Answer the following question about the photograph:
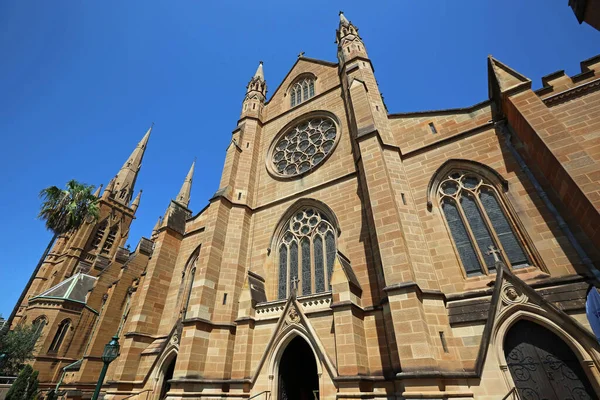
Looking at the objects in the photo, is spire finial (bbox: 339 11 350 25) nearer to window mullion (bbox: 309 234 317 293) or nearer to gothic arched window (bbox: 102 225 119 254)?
window mullion (bbox: 309 234 317 293)

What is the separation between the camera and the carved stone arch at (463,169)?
27.3 feet

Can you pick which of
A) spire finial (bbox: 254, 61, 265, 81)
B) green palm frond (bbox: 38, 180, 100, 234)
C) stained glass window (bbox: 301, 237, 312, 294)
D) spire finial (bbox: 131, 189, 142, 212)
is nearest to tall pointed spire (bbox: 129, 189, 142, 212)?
spire finial (bbox: 131, 189, 142, 212)

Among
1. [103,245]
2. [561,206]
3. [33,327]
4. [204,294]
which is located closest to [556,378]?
[561,206]

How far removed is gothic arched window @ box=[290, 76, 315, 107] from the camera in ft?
55.9

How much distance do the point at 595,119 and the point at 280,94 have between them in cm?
1544

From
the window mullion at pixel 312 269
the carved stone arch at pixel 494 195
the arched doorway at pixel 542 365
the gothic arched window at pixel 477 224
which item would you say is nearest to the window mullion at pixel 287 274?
the window mullion at pixel 312 269

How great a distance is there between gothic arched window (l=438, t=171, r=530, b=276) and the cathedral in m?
0.04

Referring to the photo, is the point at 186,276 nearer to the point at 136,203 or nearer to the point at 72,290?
the point at 72,290

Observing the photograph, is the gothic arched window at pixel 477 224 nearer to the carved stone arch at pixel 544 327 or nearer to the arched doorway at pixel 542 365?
the carved stone arch at pixel 544 327

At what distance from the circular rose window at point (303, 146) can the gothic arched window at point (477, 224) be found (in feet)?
18.5

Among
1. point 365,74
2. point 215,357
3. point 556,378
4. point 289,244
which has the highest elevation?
point 365,74

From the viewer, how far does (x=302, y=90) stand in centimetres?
1741

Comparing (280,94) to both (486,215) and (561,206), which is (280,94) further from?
(561,206)

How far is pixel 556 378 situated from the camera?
18.6 feet
